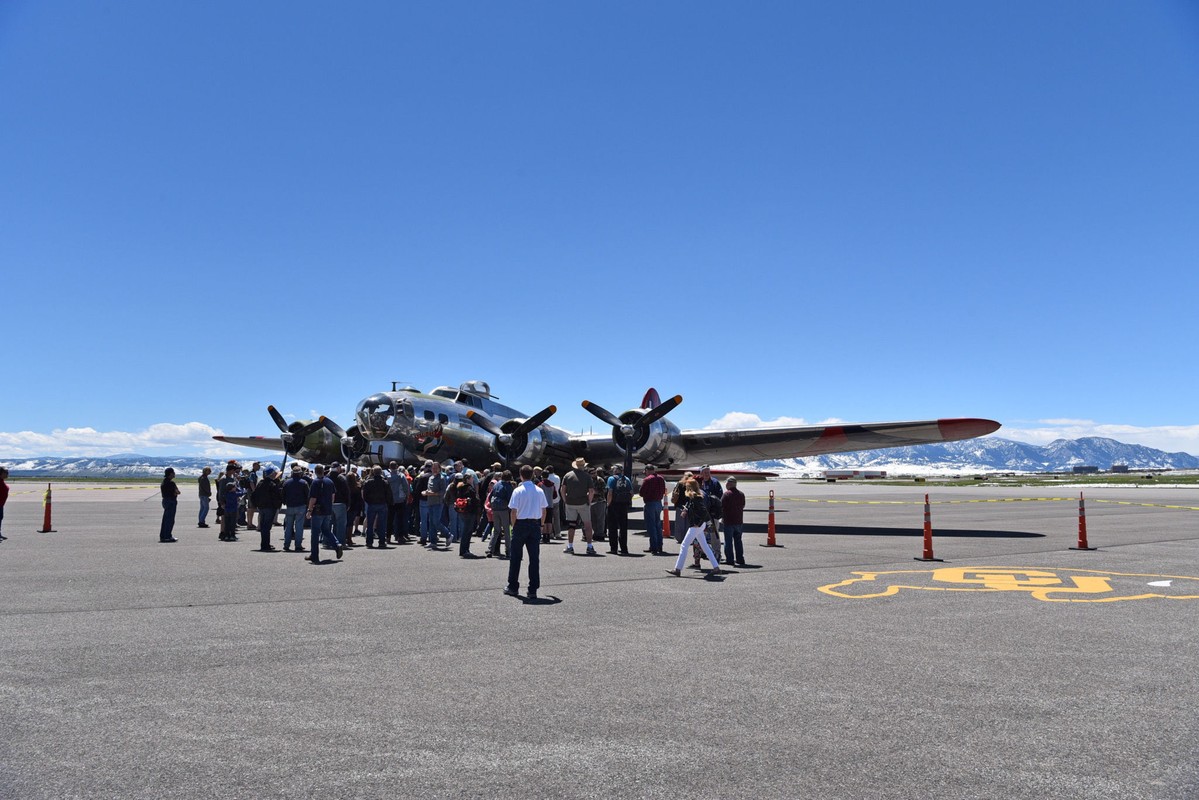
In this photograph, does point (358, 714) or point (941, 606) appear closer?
point (358, 714)

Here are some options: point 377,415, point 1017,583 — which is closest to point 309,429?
point 377,415

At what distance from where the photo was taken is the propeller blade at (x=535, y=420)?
28.2m

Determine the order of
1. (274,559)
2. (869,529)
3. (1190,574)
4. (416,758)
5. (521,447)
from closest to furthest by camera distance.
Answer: (416,758) → (1190,574) → (274,559) → (869,529) → (521,447)

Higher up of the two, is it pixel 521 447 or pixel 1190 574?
pixel 521 447

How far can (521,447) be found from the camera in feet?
93.4

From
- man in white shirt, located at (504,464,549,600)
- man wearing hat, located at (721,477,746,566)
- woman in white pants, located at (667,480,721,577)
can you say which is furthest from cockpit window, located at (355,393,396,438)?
man in white shirt, located at (504,464,549,600)

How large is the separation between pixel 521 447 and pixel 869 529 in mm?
11755

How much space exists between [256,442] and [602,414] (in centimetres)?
1955

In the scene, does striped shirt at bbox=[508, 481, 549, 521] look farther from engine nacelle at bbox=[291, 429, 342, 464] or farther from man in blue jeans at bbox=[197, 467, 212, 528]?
engine nacelle at bbox=[291, 429, 342, 464]

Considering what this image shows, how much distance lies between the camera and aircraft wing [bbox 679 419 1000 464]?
24.5m

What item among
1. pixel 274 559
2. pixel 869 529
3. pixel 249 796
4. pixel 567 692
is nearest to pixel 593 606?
pixel 567 692

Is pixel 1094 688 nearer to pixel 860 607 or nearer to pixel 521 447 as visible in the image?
pixel 860 607

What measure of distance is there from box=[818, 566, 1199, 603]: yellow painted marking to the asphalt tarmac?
10 centimetres

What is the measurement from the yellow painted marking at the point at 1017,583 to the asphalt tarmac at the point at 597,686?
0.10m
